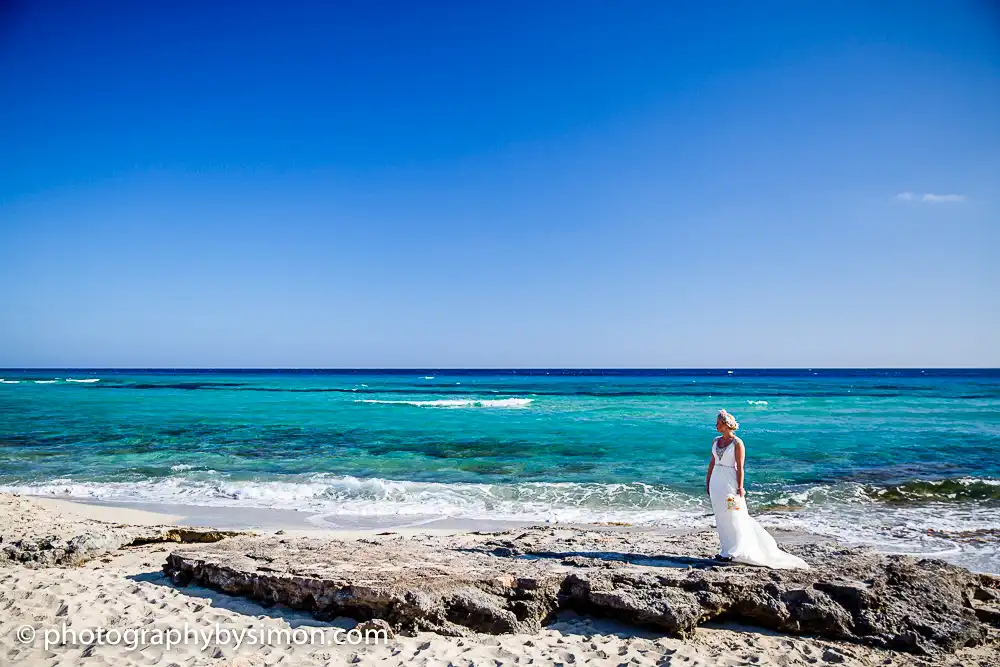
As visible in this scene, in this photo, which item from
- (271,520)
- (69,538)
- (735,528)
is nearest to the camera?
(735,528)

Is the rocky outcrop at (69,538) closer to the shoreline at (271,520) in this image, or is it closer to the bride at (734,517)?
the shoreline at (271,520)

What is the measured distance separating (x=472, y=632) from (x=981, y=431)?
2453 centimetres

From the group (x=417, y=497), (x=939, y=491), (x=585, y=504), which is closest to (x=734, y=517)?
(x=585, y=504)

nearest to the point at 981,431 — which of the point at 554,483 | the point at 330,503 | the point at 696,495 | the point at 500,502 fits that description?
the point at 696,495

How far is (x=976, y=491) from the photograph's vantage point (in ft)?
37.5

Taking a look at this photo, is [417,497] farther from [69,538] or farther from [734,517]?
[734,517]

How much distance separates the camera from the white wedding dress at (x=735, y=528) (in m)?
5.50

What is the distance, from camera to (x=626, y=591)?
4.89 meters

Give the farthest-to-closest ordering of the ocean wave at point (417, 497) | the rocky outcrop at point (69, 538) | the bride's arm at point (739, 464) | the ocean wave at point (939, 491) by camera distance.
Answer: the ocean wave at point (939, 491), the ocean wave at point (417, 497), the rocky outcrop at point (69, 538), the bride's arm at point (739, 464)

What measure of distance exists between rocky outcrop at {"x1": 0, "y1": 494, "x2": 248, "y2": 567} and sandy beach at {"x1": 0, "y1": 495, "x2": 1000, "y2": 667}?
79 centimetres

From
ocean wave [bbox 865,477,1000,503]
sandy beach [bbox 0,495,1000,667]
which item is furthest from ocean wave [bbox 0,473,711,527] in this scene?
sandy beach [bbox 0,495,1000,667]

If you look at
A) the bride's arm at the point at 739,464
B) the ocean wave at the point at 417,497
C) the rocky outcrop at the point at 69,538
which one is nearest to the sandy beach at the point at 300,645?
the rocky outcrop at the point at 69,538

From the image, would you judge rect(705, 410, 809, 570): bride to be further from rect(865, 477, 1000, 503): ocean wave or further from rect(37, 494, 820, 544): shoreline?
rect(865, 477, 1000, 503): ocean wave

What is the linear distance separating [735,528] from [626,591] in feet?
5.15
